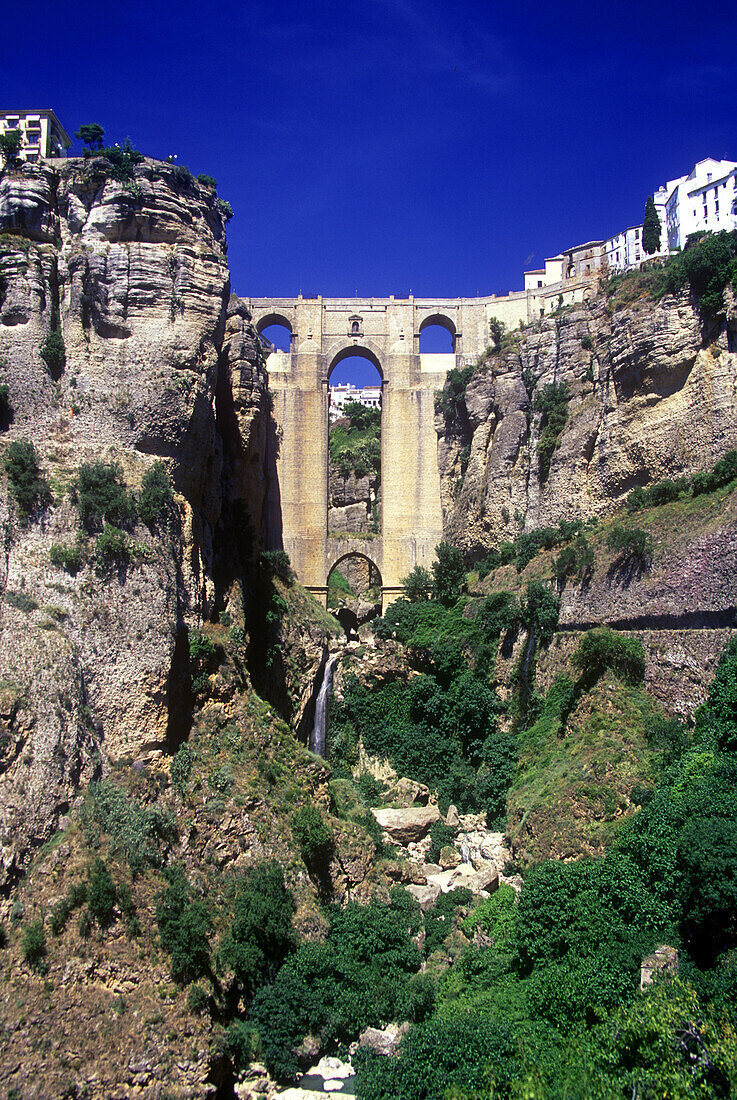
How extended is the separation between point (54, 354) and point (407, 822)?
1722cm

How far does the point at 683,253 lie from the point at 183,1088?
28.3 metres

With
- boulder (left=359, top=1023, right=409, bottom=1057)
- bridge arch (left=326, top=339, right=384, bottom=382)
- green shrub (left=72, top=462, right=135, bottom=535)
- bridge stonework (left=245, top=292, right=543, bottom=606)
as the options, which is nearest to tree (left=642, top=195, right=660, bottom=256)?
bridge stonework (left=245, top=292, right=543, bottom=606)

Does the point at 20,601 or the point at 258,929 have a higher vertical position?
the point at 20,601

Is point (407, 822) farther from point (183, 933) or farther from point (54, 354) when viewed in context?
point (54, 354)

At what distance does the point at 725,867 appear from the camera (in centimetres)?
1309

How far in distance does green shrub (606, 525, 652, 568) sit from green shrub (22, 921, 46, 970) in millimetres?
17925

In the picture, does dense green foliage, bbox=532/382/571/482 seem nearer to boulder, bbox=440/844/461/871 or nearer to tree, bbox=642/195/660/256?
tree, bbox=642/195/660/256

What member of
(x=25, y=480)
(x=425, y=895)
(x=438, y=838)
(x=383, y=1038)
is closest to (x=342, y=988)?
(x=383, y=1038)

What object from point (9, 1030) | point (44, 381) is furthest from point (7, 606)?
point (9, 1030)

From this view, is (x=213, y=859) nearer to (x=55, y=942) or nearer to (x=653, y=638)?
(x=55, y=942)

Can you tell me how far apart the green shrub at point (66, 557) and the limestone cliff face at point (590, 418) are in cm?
1896

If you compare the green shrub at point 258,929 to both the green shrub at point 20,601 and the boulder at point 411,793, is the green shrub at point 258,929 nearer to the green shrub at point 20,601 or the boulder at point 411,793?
the green shrub at point 20,601

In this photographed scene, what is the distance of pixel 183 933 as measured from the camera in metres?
15.2

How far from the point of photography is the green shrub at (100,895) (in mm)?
14617
